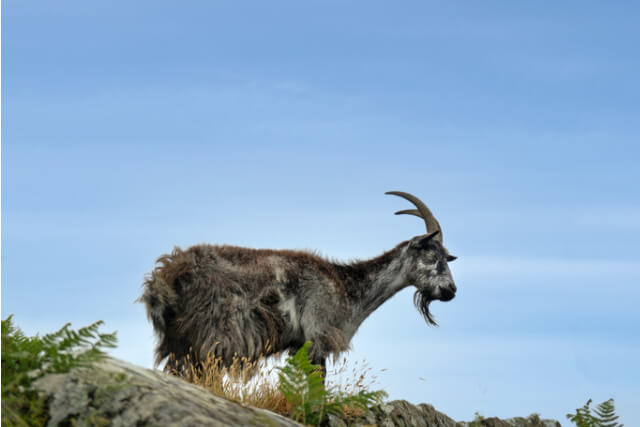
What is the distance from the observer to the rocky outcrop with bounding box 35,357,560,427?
19.8 feet

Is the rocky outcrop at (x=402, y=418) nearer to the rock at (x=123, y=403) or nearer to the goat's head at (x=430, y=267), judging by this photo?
the goat's head at (x=430, y=267)

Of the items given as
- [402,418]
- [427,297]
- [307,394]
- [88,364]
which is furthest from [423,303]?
[88,364]

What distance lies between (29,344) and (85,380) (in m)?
0.87

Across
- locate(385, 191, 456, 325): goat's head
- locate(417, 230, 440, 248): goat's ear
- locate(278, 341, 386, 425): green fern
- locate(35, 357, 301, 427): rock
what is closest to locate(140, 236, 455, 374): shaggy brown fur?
locate(385, 191, 456, 325): goat's head

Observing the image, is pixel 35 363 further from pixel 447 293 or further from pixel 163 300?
pixel 447 293

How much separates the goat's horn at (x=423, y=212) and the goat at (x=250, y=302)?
1.69 metres

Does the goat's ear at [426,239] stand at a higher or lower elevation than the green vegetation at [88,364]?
higher

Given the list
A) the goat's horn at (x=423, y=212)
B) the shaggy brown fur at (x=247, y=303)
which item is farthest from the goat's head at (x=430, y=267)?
the shaggy brown fur at (x=247, y=303)

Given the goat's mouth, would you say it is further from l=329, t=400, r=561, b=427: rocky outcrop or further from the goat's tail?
the goat's tail

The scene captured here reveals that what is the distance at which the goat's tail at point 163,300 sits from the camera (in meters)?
12.0

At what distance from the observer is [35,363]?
262 inches

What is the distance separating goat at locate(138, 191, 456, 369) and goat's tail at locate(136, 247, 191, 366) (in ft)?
0.05

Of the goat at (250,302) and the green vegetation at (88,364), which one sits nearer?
the green vegetation at (88,364)

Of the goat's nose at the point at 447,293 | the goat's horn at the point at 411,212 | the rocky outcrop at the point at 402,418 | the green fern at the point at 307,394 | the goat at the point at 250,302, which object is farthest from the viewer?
the goat's horn at the point at 411,212
